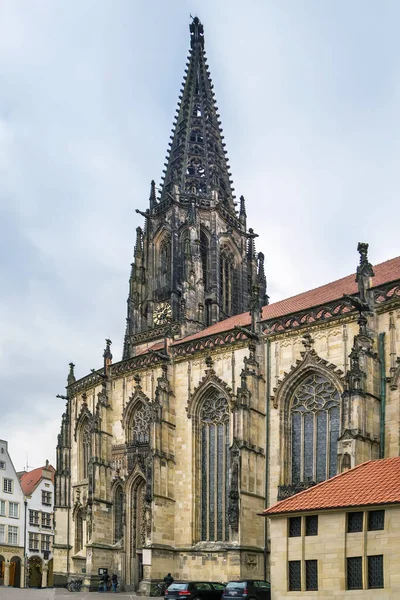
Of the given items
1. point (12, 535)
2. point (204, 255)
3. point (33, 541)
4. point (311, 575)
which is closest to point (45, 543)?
point (33, 541)

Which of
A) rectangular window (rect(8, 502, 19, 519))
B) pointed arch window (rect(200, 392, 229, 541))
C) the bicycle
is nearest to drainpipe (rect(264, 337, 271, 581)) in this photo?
pointed arch window (rect(200, 392, 229, 541))

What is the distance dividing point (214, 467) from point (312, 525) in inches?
500

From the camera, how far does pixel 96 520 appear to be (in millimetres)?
38969

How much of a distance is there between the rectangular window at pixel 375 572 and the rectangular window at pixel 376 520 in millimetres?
714

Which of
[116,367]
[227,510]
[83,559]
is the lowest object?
[83,559]

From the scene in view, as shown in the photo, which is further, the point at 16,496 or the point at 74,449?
the point at 16,496

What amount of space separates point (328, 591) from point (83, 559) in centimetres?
2219

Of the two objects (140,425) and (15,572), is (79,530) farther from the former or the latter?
(15,572)

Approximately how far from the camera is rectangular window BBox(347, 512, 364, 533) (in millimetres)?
21984

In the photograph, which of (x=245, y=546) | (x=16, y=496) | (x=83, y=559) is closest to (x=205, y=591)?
(x=245, y=546)

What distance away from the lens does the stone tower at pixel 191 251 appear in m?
52.2

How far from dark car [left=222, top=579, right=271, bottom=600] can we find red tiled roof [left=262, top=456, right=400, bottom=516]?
255cm

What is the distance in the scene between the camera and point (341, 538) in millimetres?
22172

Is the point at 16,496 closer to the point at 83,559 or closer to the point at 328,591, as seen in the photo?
the point at 83,559
